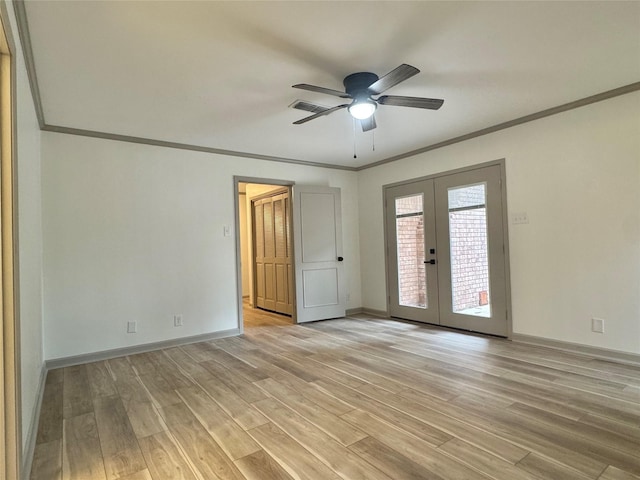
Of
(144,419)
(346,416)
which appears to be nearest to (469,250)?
(346,416)

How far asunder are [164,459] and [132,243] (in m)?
2.71

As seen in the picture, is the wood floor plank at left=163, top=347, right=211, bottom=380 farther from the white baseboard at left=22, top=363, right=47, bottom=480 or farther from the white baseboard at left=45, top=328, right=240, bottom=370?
the white baseboard at left=22, top=363, right=47, bottom=480

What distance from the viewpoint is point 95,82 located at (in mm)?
→ 2773

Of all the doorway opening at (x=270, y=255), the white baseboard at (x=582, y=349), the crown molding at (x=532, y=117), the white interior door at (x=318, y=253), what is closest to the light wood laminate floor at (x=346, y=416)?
the white baseboard at (x=582, y=349)

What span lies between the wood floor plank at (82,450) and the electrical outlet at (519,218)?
4.20 metres

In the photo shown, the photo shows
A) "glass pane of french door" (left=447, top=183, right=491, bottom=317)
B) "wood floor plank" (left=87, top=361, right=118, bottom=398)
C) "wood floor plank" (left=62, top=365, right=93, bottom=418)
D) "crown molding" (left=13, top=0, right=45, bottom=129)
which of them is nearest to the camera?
"crown molding" (left=13, top=0, right=45, bottom=129)

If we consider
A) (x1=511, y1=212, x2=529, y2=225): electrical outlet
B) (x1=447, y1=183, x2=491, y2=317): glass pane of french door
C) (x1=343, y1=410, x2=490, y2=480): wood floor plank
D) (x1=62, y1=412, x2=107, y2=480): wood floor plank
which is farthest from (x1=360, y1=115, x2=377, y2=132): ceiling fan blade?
(x1=62, y1=412, x2=107, y2=480): wood floor plank

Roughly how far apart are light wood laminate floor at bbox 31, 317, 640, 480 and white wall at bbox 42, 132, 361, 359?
50 cm

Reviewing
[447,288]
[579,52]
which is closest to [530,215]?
[447,288]

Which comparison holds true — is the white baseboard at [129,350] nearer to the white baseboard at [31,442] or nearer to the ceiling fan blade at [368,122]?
the white baseboard at [31,442]

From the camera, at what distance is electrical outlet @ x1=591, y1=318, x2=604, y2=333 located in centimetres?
336

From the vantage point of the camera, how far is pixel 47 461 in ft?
6.43

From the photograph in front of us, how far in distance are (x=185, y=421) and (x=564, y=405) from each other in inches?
101

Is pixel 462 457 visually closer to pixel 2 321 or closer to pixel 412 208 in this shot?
pixel 2 321
